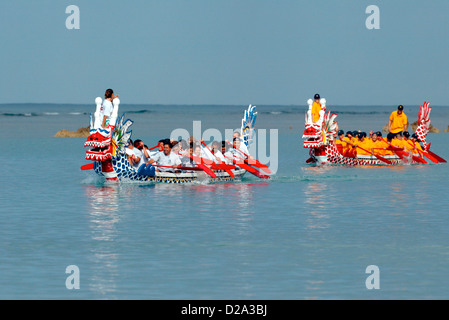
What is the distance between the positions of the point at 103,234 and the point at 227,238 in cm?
288

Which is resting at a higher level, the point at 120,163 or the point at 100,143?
the point at 100,143

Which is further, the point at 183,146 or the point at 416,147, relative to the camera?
the point at 416,147

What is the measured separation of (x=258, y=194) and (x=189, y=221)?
6.50 metres

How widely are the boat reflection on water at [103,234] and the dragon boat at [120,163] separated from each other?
2.26 ft

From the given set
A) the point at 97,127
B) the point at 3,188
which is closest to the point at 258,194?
the point at 97,127

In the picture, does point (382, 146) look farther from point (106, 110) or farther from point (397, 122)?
point (106, 110)

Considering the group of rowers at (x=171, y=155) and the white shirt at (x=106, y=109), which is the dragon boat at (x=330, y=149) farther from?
the white shirt at (x=106, y=109)

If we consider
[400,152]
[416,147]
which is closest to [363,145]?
[400,152]

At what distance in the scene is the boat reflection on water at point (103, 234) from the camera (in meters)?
14.9

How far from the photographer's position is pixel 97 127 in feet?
A: 89.2

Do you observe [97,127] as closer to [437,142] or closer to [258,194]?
[258,194]

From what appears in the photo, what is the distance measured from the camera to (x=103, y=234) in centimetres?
1966

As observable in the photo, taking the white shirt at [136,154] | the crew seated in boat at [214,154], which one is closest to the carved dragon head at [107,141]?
the white shirt at [136,154]

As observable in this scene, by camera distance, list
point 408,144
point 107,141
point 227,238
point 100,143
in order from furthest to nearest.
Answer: point 408,144 < point 107,141 < point 100,143 < point 227,238
